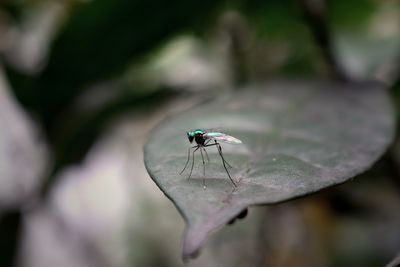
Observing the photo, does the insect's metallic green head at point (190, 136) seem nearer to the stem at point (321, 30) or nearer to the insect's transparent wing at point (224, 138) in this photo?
the insect's transparent wing at point (224, 138)

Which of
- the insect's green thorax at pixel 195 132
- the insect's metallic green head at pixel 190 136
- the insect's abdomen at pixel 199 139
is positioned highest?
the insect's metallic green head at pixel 190 136

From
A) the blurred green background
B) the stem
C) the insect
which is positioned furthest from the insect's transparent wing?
the stem

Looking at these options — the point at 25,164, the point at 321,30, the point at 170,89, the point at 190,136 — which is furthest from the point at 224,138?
the point at 25,164

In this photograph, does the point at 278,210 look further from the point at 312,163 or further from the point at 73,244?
the point at 312,163

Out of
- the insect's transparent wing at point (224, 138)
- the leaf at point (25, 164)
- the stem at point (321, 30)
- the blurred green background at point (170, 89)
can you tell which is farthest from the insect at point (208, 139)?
the leaf at point (25, 164)

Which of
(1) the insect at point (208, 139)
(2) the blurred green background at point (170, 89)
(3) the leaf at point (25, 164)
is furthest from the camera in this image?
(3) the leaf at point (25, 164)

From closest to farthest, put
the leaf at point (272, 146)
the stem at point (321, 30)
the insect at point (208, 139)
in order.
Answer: the leaf at point (272, 146) → the insect at point (208, 139) → the stem at point (321, 30)
